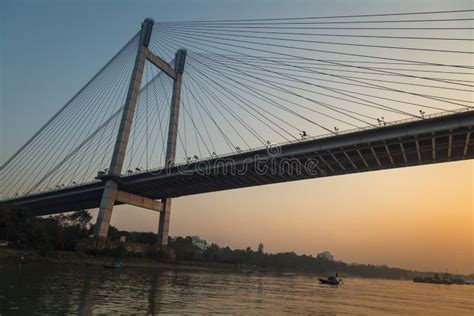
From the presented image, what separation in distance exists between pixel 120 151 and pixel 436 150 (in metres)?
42.3

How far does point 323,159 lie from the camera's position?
156 feet

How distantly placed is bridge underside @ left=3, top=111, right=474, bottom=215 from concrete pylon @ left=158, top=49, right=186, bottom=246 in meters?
2.63

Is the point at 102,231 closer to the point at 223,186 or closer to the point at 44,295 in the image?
the point at 223,186

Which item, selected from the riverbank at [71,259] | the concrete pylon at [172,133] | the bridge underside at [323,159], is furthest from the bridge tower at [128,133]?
the riverbank at [71,259]

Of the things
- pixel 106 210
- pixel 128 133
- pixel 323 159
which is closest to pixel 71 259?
pixel 106 210

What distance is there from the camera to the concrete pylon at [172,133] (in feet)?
208

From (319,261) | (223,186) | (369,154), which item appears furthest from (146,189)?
(319,261)

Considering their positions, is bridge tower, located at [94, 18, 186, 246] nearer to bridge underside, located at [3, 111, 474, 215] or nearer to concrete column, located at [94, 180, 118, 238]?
concrete column, located at [94, 180, 118, 238]

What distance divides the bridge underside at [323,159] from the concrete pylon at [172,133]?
263 cm

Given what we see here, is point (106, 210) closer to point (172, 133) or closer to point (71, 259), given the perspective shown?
point (71, 259)

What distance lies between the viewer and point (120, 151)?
195ft

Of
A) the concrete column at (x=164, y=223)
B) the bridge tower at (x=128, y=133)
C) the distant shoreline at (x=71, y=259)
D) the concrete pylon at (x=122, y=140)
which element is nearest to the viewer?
the distant shoreline at (x=71, y=259)

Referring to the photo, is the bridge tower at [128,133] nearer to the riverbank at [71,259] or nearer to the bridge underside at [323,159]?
the bridge underside at [323,159]

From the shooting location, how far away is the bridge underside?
38288 mm
